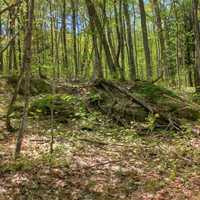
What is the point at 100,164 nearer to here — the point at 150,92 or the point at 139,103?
the point at 139,103

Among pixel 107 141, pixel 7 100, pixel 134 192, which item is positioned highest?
pixel 7 100

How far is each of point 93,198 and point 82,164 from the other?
53.5 inches

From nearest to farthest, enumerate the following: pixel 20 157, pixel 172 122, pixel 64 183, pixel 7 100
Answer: pixel 64 183 < pixel 20 157 < pixel 172 122 < pixel 7 100

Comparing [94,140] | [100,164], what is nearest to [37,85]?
[94,140]

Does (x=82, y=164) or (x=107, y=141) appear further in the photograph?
(x=107, y=141)

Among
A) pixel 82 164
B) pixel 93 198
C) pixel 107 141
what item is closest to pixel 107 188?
pixel 93 198

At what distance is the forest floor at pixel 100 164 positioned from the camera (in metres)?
7.65

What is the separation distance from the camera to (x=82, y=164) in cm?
874

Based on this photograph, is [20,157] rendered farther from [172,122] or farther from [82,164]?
[172,122]

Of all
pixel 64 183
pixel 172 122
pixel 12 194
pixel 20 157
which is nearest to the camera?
pixel 12 194

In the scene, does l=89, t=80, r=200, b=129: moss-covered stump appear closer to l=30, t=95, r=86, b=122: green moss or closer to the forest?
the forest

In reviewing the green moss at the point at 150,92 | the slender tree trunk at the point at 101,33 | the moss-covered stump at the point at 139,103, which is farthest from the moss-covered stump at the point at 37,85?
the green moss at the point at 150,92

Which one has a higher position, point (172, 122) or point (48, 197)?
point (172, 122)

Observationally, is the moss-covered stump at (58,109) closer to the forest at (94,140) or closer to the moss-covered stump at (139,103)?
the forest at (94,140)
